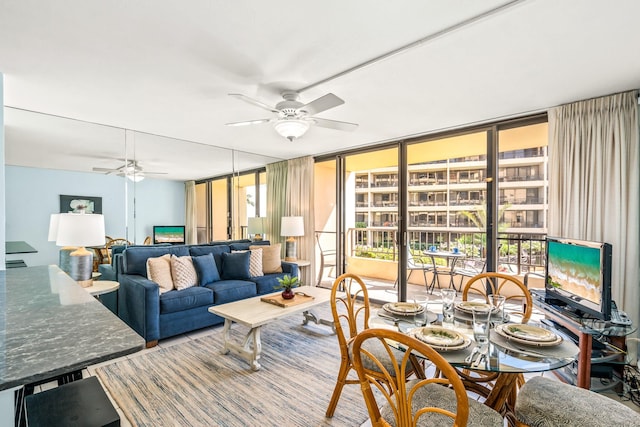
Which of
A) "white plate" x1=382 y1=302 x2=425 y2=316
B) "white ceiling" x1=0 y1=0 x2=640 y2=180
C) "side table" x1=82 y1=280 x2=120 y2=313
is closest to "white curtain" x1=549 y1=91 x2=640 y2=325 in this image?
"white ceiling" x1=0 y1=0 x2=640 y2=180

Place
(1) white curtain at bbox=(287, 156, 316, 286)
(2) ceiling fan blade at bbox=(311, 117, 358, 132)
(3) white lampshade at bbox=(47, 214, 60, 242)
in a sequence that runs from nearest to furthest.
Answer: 1. (2) ceiling fan blade at bbox=(311, 117, 358, 132)
2. (3) white lampshade at bbox=(47, 214, 60, 242)
3. (1) white curtain at bbox=(287, 156, 316, 286)

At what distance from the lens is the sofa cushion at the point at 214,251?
4137 millimetres

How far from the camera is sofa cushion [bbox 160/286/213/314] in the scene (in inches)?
127

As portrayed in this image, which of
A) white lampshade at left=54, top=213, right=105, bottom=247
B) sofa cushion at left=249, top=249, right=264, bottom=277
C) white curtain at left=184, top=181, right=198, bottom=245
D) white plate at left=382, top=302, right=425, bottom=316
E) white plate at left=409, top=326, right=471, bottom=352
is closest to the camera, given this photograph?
white plate at left=409, top=326, right=471, bottom=352

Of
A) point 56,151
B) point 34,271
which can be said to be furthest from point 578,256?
point 56,151

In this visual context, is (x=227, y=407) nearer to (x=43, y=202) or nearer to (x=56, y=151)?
(x=43, y=202)

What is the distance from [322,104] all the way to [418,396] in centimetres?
205

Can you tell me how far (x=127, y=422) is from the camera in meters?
1.93

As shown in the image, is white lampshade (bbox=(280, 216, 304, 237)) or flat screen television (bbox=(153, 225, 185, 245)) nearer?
flat screen television (bbox=(153, 225, 185, 245))

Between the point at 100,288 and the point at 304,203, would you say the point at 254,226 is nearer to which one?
the point at 304,203

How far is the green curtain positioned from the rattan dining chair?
14.5 ft

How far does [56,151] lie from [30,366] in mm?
4050

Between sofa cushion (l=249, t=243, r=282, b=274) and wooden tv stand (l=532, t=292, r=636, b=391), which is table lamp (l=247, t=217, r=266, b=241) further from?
wooden tv stand (l=532, t=292, r=636, b=391)

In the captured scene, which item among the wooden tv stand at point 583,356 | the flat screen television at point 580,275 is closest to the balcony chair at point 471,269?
the flat screen television at point 580,275
